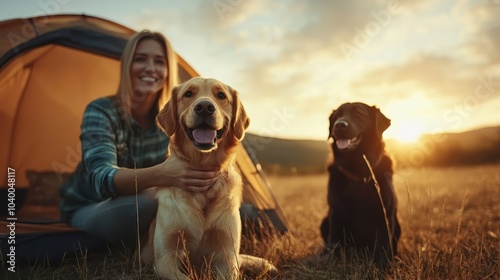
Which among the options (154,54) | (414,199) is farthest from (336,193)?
(414,199)

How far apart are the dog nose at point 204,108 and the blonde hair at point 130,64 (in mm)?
850

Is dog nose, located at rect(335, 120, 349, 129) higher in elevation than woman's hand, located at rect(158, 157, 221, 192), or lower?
higher

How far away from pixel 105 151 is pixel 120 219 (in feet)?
1.54

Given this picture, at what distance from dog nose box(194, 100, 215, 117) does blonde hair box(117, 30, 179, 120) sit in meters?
0.85

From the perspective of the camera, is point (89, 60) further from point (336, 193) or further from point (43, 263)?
point (336, 193)

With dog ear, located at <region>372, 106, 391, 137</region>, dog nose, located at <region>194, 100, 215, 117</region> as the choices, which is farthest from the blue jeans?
dog ear, located at <region>372, 106, 391, 137</region>

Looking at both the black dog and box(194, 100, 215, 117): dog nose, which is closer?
box(194, 100, 215, 117): dog nose

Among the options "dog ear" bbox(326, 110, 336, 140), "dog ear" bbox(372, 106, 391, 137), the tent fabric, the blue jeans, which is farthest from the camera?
the tent fabric

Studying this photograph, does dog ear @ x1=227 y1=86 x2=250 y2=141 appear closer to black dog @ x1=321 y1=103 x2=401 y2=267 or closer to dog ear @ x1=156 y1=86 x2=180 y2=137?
dog ear @ x1=156 y1=86 x2=180 y2=137

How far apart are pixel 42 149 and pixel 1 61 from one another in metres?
1.66

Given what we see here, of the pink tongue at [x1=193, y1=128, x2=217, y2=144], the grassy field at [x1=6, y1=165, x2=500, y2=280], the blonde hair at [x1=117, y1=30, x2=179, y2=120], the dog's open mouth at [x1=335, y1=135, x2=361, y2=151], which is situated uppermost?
the blonde hair at [x1=117, y1=30, x2=179, y2=120]

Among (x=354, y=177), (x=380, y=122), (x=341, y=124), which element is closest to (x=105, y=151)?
(x=341, y=124)

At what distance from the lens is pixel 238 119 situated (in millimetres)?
2615

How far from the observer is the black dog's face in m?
3.06
